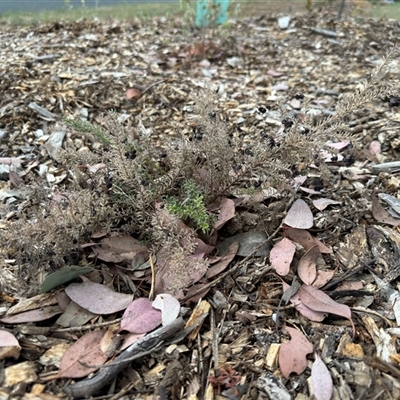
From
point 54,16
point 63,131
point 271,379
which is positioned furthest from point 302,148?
point 54,16

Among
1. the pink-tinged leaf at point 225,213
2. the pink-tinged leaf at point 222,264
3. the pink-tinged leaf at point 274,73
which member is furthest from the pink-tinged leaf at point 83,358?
the pink-tinged leaf at point 274,73

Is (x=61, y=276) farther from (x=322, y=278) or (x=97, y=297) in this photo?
(x=322, y=278)

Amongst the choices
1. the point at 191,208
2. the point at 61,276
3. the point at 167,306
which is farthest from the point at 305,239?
the point at 61,276

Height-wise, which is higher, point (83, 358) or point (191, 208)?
point (191, 208)

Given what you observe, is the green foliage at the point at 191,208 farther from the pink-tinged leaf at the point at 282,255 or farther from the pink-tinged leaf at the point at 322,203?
the pink-tinged leaf at the point at 322,203

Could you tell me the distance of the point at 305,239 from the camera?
4.85ft

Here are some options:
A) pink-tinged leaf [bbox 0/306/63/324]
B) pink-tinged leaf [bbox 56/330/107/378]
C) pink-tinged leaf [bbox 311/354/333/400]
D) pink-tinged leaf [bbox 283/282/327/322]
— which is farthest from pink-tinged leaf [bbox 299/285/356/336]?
pink-tinged leaf [bbox 0/306/63/324]

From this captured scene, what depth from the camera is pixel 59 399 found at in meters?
1.05

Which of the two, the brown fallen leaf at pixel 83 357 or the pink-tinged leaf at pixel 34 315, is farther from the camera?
the pink-tinged leaf at pixel 34 315

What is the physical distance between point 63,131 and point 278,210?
1082 mm

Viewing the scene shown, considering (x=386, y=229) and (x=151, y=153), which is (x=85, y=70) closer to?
(x=151, y=153)

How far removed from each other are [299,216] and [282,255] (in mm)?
181

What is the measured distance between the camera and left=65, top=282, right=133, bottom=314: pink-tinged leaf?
1.25 m

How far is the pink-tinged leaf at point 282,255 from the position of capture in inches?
54.1
